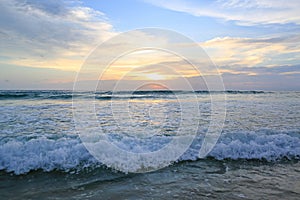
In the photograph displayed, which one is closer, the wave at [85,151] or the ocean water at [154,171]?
the ocean water at [154,171]

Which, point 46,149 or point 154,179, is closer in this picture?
point 154,179

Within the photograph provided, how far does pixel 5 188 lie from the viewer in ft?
16.1

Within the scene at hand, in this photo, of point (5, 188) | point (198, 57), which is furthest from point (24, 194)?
point (198, 57)

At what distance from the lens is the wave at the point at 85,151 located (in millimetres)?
6301

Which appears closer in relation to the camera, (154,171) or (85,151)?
(154,171)

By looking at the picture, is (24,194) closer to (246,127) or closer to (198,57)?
(198,57)

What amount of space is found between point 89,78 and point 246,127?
7643 millimetres

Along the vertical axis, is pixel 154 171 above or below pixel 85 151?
below

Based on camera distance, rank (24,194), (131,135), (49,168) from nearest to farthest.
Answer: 1. (24,194)
2. (49,168)
3. (131,135)

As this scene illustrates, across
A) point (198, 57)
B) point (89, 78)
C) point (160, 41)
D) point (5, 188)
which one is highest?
point (160, 41)

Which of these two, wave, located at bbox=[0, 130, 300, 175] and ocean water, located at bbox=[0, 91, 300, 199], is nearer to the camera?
ocean water, located at bbox=[0, 91, 300, 199]

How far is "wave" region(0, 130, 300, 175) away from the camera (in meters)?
6.30

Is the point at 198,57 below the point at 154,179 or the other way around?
the other way around

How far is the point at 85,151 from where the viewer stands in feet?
23.4
